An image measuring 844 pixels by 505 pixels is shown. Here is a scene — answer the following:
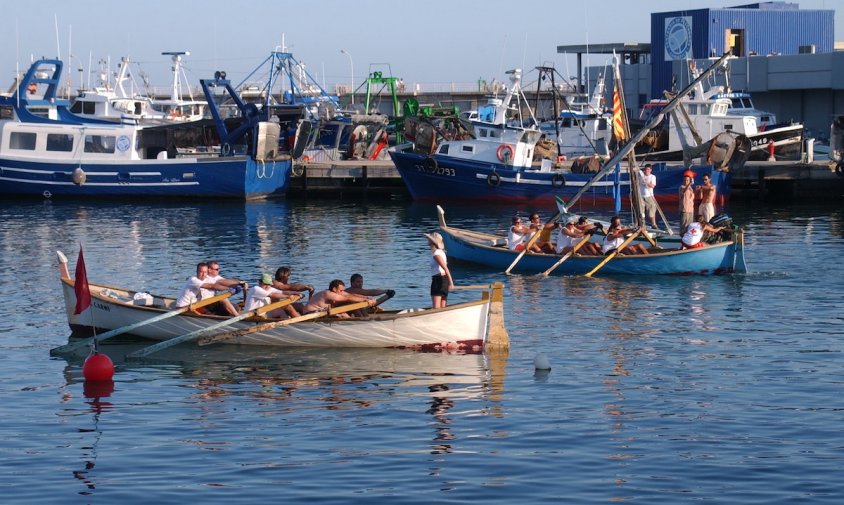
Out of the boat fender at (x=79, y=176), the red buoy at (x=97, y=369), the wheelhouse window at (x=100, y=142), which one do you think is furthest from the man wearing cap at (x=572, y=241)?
the boat fender at (x=79, y=176)

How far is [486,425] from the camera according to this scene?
17406 millimetres

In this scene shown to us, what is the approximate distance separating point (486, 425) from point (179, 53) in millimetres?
51053

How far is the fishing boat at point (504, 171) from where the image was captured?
50.8m

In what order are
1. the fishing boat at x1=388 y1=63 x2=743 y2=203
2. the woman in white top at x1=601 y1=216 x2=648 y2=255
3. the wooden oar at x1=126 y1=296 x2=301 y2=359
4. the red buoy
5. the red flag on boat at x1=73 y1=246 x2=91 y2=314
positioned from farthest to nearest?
the fishing boat at x1=388 y1=63 x2=743 y2=203
the woman in white top at x1=601 y1=216 x2=648 y2=255
the red flag on boat at x1=73 y1=246 x2=91 y2=314
the wooden oar at x1=126 y1=296 x2=301 y2=359
the red buoy

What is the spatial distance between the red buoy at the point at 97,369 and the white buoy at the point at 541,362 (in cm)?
696

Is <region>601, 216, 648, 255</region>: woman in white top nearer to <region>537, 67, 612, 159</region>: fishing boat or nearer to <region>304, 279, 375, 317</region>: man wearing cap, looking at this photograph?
<region>304, 279, 375, 317</region>: man wearing cap

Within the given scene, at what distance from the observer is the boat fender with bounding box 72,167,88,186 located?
54.2 metres

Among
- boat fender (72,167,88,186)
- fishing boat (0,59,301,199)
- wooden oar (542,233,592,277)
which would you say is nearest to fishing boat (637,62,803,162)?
fishing boat (0,59,301,199)

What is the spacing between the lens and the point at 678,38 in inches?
3024

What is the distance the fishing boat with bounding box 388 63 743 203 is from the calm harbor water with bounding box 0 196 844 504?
63.2ft

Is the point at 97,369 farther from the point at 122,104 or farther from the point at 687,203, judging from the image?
the point at 122,104

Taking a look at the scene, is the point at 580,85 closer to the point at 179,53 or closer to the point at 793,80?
the point at 793,80

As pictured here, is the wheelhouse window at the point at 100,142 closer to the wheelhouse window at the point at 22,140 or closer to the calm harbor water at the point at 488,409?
the wheelhouse window at the point at 22,140

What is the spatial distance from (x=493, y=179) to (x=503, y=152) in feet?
3.90
